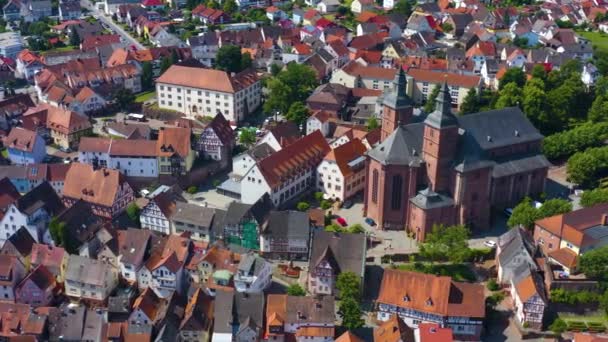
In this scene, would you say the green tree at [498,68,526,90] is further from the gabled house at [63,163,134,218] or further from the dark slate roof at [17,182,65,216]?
the dark slate roof at [17,182,65,216]

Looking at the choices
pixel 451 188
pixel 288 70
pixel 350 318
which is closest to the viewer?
pixel 350 318

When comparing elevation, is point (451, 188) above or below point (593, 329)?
above

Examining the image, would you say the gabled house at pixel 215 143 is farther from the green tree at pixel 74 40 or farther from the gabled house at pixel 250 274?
the green tree at pixel 74 40

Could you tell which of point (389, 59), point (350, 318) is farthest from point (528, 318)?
point (389, 59)

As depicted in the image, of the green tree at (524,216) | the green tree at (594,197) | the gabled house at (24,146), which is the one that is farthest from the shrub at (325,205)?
the gabled house at (24,146)

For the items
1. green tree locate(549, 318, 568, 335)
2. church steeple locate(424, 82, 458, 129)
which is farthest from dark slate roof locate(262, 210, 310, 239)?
green tree locate(549, 318, 568, 335)

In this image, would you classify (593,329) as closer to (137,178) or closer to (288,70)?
(137,178)
